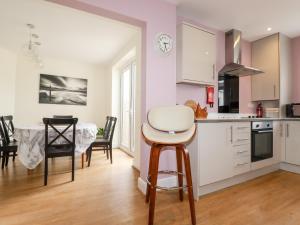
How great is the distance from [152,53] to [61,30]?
6.41 ft

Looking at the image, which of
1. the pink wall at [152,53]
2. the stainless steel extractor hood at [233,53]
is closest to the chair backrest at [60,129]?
the pink wall at [152,53]

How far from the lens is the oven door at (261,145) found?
2.60 m

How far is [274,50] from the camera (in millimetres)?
3357

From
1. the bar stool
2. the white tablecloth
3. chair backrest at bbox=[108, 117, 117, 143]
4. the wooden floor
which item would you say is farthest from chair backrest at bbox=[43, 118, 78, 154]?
the bar stool

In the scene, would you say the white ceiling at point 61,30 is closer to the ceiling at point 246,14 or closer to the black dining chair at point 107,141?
the ceiling at point 246,14

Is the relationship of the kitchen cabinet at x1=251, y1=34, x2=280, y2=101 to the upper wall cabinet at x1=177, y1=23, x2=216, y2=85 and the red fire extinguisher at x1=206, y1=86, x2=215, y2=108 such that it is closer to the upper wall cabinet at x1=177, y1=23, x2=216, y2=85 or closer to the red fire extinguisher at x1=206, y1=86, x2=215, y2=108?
the red fire extinguisher at x1=206, y1=86, x2=215, y2=108

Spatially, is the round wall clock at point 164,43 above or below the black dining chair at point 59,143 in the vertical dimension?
above

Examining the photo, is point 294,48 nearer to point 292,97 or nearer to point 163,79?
point 292,97

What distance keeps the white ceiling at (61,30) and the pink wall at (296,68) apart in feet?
10.1

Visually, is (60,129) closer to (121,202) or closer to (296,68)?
(121,202)

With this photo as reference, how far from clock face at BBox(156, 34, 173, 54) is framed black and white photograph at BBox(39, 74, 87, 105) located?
3.51 m

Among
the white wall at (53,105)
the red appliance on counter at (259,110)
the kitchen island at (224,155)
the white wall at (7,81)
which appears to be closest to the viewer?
the kitchen island at (224,155)

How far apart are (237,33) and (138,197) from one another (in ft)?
10.2

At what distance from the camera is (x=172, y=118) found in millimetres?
1689
